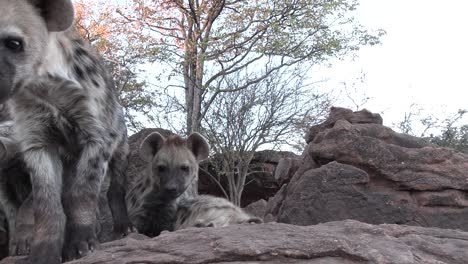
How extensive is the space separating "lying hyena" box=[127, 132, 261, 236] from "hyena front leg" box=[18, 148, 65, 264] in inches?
47.4

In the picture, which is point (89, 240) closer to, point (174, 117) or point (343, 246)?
point (343, 246)

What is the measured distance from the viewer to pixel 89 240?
3104mm

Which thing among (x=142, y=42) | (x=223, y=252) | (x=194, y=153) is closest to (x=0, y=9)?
(x=223, y=252)

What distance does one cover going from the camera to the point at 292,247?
2332mm

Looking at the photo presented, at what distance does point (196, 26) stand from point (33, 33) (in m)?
13.3

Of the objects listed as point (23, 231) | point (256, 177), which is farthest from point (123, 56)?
point (23, 231)

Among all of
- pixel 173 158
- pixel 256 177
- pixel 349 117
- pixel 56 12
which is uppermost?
pixel 56 12

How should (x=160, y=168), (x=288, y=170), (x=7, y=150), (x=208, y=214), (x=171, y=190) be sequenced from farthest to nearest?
(x=288, y=170) < (x=160, y=168) < (x=171, y=190) < (x=208, y=214) < (x=7, y=150)

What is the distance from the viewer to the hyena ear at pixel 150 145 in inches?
211

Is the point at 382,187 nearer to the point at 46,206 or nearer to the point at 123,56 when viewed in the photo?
the point at 46,206

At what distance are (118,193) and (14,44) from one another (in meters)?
1.70

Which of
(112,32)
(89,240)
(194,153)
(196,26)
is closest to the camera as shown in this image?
(89,240)

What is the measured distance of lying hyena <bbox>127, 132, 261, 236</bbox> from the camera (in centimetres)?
443

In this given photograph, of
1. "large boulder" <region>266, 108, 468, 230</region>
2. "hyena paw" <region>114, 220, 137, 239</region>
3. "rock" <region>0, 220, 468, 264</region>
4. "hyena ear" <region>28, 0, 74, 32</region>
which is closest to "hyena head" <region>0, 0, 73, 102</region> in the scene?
"hyena ear" <region>28, 0, 74, 32</region>
